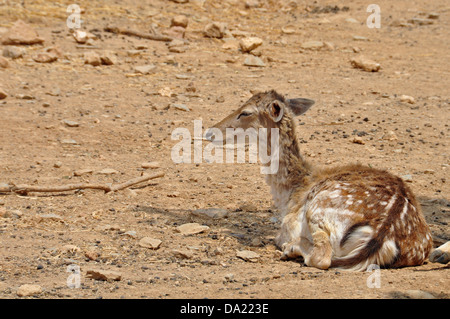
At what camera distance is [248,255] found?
5.82m

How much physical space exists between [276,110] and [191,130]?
3813mm

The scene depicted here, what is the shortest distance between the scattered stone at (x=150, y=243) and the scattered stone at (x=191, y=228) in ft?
1.68

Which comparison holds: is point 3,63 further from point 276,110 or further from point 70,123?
point 276,110

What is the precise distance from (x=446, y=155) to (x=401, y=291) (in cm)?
546

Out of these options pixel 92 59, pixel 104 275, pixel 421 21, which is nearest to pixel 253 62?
pixel 92 59

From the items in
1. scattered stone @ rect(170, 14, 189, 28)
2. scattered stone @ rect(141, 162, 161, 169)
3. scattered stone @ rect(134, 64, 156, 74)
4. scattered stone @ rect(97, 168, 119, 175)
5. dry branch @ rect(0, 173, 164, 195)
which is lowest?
dry branch @ rect(0, 173, 164, 195)

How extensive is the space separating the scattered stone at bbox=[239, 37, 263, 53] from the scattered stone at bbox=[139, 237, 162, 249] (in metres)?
8.93

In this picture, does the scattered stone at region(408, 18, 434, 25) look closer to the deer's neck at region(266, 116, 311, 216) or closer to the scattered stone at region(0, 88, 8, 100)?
the scattered stone at region(0, 88, 8, 100)

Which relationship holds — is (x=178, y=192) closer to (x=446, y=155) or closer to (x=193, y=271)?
(x=193, y=271)

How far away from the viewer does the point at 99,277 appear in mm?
5012

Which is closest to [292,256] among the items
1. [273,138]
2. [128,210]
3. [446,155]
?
[273,138]

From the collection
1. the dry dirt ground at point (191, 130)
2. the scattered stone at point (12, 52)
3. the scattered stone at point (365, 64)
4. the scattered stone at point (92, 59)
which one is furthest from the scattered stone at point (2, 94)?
the scattered stone at point (365, 64)

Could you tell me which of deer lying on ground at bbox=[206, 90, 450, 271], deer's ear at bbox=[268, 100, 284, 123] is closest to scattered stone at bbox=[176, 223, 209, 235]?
deer lying on ground at bbox=[206, 90, 450, 271]

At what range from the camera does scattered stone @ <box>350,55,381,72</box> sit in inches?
548
